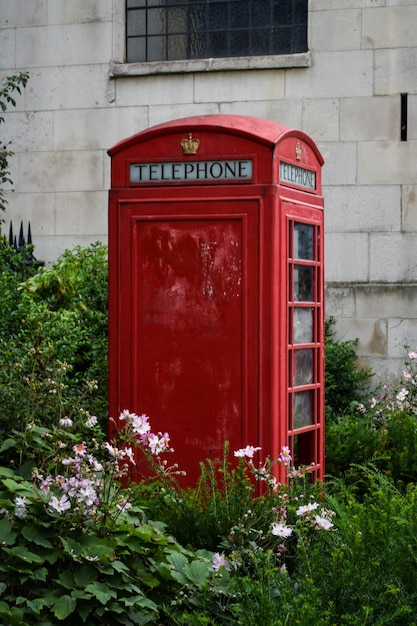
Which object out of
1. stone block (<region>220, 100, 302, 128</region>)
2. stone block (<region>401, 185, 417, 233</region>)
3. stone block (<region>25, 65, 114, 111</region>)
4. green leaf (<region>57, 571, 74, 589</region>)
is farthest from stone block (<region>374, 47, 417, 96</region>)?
green leaf (<region>57, 571, 74, 589</region>)

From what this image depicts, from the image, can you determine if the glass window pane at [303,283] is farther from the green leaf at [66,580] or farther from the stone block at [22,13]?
the stone block at [22,13]

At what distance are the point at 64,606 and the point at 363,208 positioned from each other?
834 centimetres

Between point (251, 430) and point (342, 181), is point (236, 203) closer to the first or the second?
point (251, 430)

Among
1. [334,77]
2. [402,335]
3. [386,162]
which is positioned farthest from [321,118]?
[402,335]

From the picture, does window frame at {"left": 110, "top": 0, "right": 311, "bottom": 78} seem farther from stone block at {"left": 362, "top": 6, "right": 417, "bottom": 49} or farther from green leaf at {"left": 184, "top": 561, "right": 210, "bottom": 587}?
green leaf at {"left": 184, "top": 561, "right": 210, "bottom": 587}

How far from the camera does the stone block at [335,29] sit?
1222 centimetres

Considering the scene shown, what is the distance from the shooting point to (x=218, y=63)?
1258 centimetres

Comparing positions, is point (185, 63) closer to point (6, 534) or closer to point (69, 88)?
point (69, 88)

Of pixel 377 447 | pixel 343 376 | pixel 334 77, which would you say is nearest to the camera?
pixel 377 447

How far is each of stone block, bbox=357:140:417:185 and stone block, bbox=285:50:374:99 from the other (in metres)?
0.60

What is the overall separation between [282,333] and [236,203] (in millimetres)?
785

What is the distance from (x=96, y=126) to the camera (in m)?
12.9

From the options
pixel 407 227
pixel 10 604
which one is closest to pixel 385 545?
pixel 10 604


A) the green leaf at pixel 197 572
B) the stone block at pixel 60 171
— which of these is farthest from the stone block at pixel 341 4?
the green leaf at pixel 197 572
